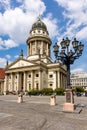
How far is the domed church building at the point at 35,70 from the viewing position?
208 ft

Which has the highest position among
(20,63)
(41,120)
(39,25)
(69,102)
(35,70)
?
(39,25)

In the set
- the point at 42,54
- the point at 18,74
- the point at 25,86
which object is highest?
the point at 42,54

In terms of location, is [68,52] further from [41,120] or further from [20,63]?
[20,63]

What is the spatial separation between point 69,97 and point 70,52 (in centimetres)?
431

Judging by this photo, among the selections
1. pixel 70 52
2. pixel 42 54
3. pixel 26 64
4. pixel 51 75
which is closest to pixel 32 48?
pixel 42 54

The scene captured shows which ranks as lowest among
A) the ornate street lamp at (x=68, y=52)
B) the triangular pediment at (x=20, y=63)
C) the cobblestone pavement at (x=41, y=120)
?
the cobblestone pavement at (x=41, y=120)

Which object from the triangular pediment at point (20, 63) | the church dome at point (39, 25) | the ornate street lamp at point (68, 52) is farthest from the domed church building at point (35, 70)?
the ornate street lamp at point (68, 52)

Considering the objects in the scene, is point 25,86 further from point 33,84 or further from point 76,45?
point 76,45

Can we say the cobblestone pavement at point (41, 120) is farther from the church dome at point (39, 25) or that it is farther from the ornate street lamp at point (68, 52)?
the church dome at point (39, 25)

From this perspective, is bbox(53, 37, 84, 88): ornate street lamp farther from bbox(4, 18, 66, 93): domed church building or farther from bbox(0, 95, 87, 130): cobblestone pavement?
bbox(4, 18, 66, 93): domed church building

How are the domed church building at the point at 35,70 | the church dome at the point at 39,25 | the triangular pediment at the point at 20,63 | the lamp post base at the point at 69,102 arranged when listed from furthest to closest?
the church dome at the point at 39,25 → the triangular pediment at the point at 20,63 → the domed church building at the point at 35,70 → the lamp post base at the point at 69,102

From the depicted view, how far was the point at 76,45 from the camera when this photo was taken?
16.6 metres

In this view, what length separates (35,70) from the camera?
63812mm

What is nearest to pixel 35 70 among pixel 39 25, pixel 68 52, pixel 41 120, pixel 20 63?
pixel 20 63
